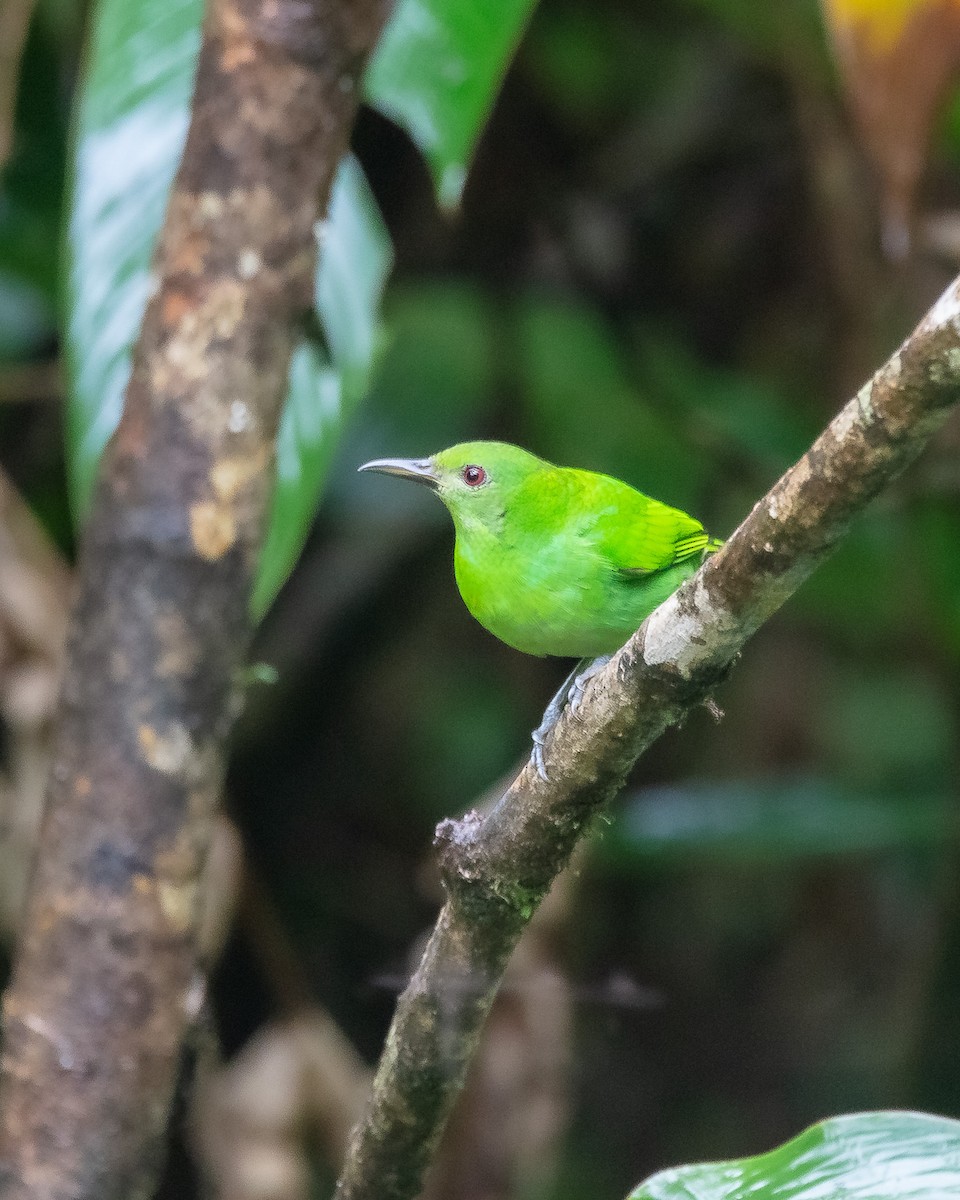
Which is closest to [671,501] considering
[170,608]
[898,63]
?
[898,63]

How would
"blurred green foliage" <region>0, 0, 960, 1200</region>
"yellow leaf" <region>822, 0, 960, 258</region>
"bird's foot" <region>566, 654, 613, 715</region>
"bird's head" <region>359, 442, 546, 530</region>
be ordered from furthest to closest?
"blurred green foliage" <region>0, 0, 960, 1200</region> → "yellow leaf" <region>822, 0, 960, 258</region> → "bird's head" <region>359, 442, 546, 530</region> → "bird's foot" <region>566, 654, 613, 715</region>

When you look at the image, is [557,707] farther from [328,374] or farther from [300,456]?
[328,374]

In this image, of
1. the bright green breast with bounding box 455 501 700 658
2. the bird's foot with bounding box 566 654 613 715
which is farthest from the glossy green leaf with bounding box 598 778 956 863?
the bright green breast with bounding box 455 501 700 658

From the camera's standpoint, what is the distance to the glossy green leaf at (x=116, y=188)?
114 inches

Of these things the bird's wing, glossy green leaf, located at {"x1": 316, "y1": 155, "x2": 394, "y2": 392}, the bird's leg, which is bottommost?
the bird's leg

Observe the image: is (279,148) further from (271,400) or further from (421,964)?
(421,964)

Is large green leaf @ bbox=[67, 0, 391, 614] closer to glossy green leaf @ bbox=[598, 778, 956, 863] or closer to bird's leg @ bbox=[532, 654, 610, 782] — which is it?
bird's leg @ bbox=[532, 654, 610, 782]

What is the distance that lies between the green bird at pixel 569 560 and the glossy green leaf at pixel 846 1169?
2.18ft

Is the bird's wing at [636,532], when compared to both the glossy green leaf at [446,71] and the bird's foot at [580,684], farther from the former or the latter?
the glossy green leaf at [446,71]

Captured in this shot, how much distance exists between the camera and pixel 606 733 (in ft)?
5.26

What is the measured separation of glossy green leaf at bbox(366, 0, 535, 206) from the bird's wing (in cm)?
76

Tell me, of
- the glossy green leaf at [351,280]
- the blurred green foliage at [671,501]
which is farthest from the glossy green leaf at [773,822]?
the glossy green leaf at [351,280]

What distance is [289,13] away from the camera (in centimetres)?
246

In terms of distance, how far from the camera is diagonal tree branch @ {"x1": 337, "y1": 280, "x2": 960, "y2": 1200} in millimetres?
1229
